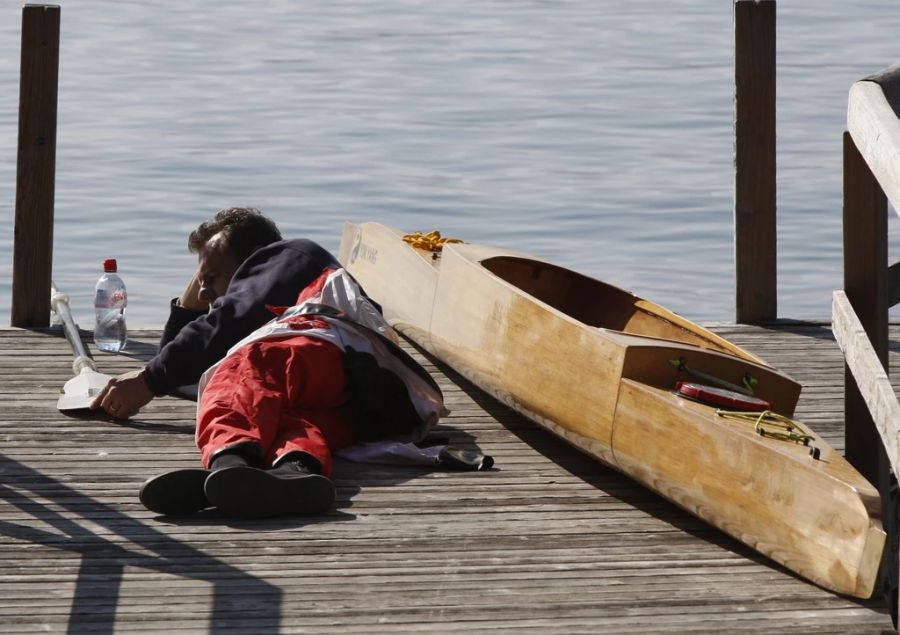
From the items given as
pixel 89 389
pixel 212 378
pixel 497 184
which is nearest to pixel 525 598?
pixel 212 378

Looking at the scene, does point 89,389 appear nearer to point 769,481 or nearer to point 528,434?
point 528,434

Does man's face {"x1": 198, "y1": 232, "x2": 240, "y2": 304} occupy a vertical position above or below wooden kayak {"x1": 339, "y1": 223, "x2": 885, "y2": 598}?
above

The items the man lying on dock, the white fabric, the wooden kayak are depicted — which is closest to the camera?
the wooden kayak

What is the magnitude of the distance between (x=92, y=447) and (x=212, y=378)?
52cm

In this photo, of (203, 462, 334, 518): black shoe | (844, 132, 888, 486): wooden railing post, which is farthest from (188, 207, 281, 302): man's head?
(844, 132, 888, 486): wooden railing post

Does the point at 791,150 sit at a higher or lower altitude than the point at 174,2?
lower

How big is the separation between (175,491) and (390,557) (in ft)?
2.18

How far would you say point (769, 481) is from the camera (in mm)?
4559

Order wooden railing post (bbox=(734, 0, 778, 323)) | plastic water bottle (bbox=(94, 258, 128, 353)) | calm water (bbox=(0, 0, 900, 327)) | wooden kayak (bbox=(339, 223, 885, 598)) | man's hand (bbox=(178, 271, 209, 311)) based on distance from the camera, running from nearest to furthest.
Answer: wooden kayak (bbox=(339, 223, 885, 598)), man's hand (bbox=(178, 271, 209, 311)), plastic water bottle (bbox=(94, 258, 128, 353)), wooden railing post (bbox=(734, 0, 778, 323)), calm water (bbox=(0, 0, 900, 327))

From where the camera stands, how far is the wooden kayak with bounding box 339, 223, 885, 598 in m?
4.36

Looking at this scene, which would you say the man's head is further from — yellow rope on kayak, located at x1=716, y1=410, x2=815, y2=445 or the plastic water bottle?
yellow rope on kayak, located at x1=716, y1=410, x2=815, y2=445

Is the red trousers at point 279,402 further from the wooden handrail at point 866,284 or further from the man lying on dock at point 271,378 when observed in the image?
the wooden handrail at point 866,284

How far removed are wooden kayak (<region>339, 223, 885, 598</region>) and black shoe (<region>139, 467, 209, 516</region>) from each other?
48.4 inches

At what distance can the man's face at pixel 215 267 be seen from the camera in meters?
6.14
